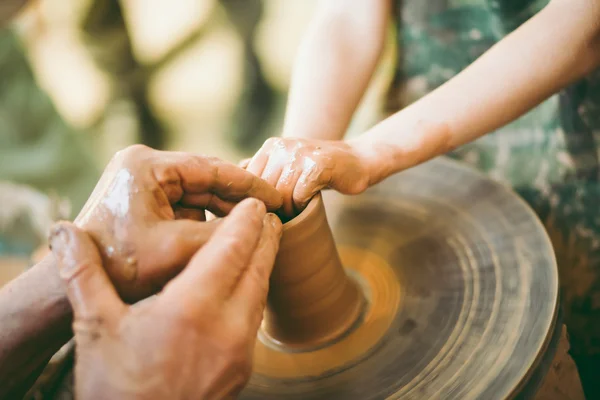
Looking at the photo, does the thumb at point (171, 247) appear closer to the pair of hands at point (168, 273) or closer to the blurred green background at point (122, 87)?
the pair of hands at point (168, 273)

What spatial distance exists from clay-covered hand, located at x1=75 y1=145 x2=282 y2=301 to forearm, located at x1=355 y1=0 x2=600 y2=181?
481 mm

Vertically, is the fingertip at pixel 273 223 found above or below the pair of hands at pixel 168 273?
below

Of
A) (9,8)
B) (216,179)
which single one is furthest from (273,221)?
(9,8)

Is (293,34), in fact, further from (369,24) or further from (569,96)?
(569,96)

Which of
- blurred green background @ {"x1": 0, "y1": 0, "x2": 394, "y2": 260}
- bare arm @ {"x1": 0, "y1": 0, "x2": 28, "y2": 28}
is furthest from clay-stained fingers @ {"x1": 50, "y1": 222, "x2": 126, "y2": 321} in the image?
bare arm @ {"x1": 0, "y1": 0, "x2": 28, "y2": 28}

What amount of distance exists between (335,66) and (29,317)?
1106 millimetres

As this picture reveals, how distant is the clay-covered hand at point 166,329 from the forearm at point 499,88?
0.58 meters

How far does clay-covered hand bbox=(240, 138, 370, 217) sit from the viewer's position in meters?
1.07

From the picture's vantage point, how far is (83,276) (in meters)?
0.76

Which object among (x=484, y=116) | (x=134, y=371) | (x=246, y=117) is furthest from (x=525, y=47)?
(x=246, y=117)

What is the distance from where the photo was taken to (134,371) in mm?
719

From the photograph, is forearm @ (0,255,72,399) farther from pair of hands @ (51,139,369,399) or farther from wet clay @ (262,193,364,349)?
wet clay @ (262,193,364,349)

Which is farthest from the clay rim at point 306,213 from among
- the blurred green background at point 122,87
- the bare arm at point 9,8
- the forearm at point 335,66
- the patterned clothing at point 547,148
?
the bare arm at point 9,8

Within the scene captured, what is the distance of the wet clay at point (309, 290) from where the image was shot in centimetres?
102
